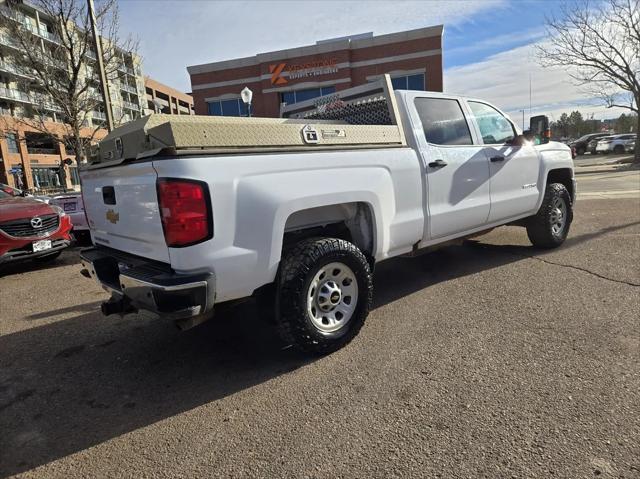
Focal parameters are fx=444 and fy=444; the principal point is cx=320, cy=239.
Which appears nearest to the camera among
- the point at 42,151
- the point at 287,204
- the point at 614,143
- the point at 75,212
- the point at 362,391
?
the point at 362,391

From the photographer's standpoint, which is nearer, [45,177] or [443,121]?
[443,121]

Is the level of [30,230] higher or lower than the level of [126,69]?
lower

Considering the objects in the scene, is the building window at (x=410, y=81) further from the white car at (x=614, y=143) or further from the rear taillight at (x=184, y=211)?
the rear taillight at (x=184, y=211)

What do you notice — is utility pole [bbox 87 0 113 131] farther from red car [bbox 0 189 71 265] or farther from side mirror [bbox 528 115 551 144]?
side mirror [bbox 528 115 551 144]

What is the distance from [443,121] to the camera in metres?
4.43

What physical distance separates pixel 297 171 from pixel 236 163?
46 centimetres

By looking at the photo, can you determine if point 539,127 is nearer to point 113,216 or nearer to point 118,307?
point 113,216

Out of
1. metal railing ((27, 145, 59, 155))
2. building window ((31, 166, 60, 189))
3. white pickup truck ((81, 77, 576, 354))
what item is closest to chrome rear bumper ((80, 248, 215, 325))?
white pickup truck ((81, 77, 576, 354))

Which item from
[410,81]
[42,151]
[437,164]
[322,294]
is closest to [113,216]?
[322,294]

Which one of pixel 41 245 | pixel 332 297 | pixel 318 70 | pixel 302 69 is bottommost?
pixel 332 297

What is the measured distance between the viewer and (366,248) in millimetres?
3668

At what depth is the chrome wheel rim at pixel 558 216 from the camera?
5.79 meters

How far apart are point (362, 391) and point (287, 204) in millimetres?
1286

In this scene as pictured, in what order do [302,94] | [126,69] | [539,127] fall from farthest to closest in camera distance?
[302,94], [126,69], [539,127]
